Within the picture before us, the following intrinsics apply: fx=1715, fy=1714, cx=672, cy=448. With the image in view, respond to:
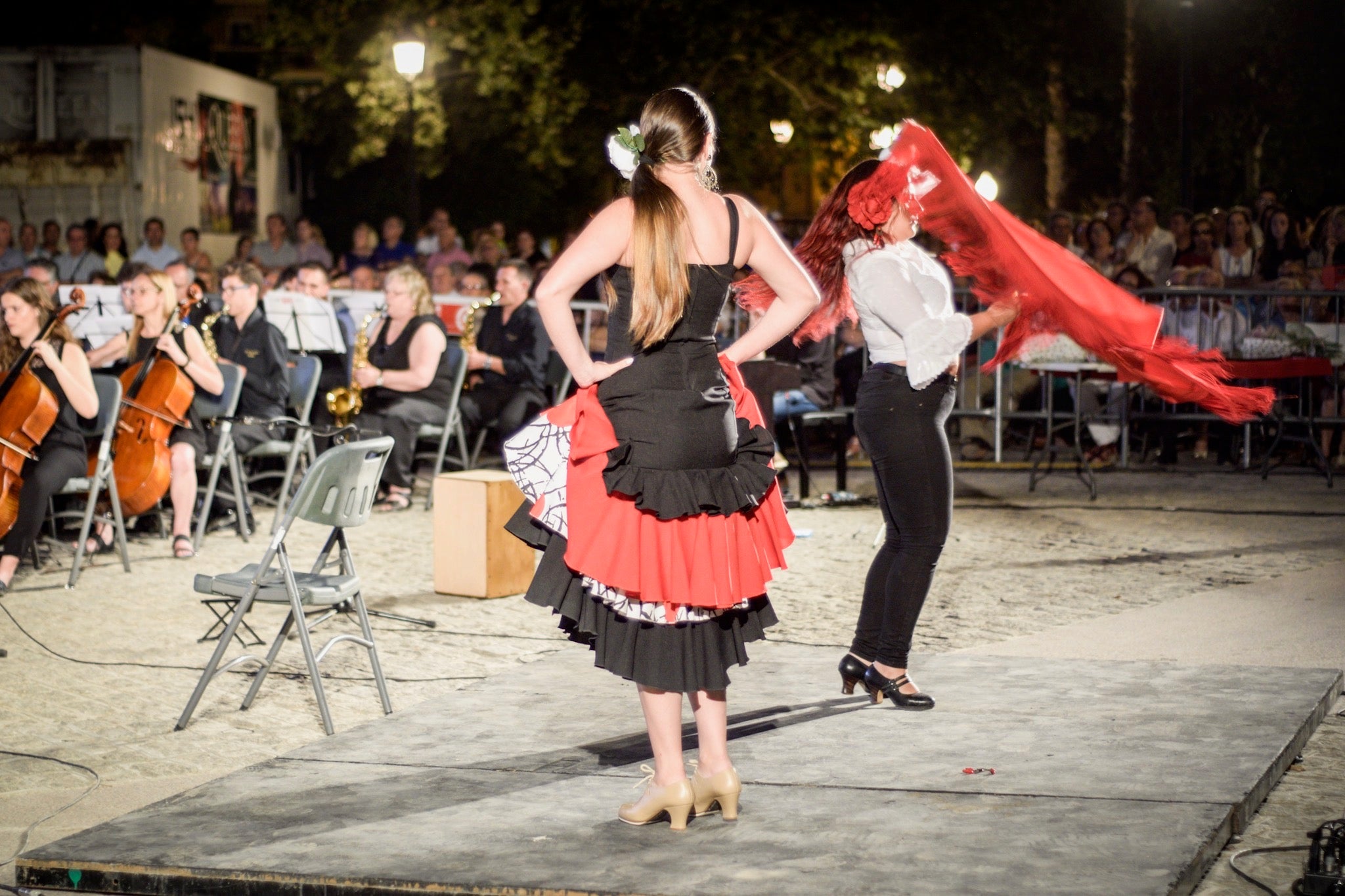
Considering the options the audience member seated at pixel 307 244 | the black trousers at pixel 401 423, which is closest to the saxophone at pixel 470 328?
the black trousers at pixel 401 423

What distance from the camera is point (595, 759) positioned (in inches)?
204

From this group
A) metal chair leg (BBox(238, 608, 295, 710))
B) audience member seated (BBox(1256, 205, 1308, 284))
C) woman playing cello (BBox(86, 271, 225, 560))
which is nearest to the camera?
metal chair leg (BBox(238, 608, 295, 710))

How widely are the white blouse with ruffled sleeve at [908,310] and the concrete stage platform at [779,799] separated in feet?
3.84

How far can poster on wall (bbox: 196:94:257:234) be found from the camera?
2085 cm

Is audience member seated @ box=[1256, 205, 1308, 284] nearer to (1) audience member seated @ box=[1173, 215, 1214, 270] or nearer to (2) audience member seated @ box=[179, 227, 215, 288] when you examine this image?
(1) audience member seated @ box=[1173, 215, 1214, 270]

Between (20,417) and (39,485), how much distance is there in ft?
1.21

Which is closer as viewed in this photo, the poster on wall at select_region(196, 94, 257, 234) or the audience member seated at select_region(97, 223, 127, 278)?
the audience member seated at select_region(97, 223, 127, 278)

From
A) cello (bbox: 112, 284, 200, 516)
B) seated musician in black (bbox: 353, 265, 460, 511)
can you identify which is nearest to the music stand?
seated musician in black (bbox: 353, 265, 460, 511)

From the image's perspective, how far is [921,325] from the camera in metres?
5.59

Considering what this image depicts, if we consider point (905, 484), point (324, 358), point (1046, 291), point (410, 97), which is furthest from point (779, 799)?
point (410, 97)

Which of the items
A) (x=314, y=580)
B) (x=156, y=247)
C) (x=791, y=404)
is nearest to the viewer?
(x=314, y=580)

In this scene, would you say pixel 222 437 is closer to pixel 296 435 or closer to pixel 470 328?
pixel 296 435

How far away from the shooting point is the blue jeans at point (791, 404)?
1113 cm

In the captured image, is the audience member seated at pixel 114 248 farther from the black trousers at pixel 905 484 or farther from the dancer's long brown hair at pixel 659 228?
the dancer's long brown hair at pixel 659 228
